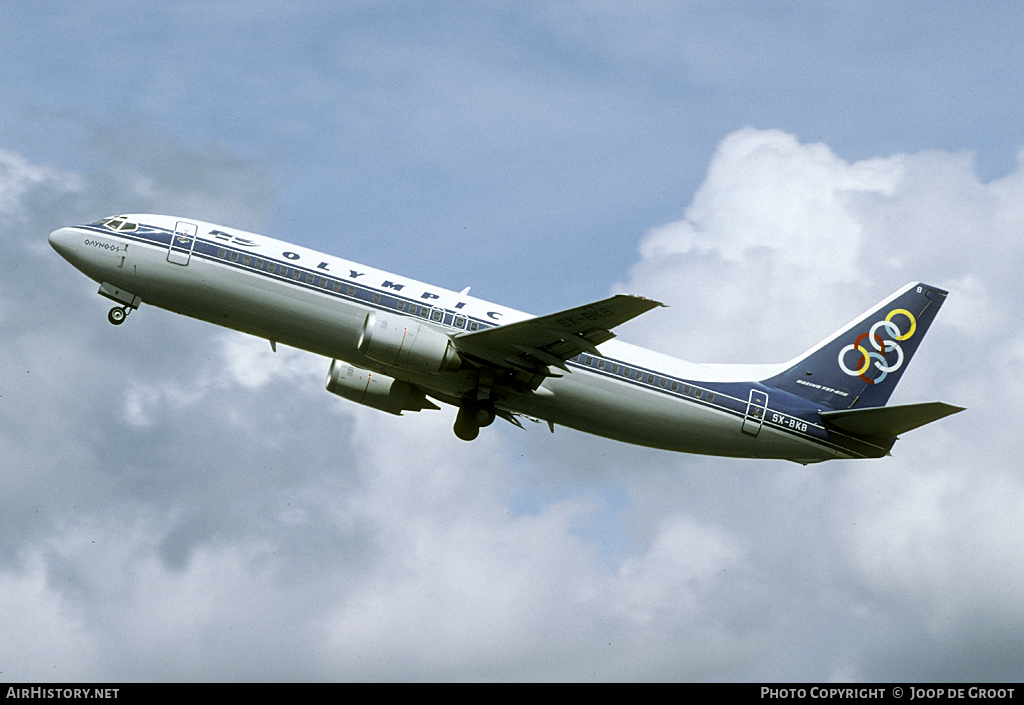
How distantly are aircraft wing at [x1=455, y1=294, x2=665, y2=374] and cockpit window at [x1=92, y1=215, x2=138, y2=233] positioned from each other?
38.1 feet

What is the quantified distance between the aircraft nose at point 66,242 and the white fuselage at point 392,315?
3 centimetres

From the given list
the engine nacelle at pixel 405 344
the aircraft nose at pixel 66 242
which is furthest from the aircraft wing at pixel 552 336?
the aircraft nose at pixel 66 242

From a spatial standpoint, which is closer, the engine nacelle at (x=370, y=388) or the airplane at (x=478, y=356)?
the airplane at (x=478, y=356)

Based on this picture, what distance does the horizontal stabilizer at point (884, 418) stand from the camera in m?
36.7

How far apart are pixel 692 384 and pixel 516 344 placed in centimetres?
694

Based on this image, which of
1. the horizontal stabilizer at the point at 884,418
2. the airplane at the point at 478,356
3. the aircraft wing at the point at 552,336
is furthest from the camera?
the horizontal stabilizer at the point at 884,418

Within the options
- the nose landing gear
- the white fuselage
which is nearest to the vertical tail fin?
the white fuselage

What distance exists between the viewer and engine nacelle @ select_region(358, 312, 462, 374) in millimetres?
35062

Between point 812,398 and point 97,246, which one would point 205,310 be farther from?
point 812,398

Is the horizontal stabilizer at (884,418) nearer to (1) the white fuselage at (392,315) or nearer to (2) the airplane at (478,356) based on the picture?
(2) the airplane at (478,356)

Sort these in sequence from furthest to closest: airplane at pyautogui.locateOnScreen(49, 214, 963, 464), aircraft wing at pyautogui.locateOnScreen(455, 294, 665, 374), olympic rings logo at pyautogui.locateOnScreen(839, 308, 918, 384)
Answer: olympic rings logo at pyautogui.locateOnScreen(839, 308, 918, 384), airplane at pyautogui.locateOnScreen(49, 214, 963, 464), aircraft wing at pyautogui.locateOnScreen(455, 294, 665, 374)

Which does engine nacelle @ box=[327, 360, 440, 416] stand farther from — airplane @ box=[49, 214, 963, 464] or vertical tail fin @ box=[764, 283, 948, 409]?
vertical tail fin @ box=[764, 283, 948, 409]
